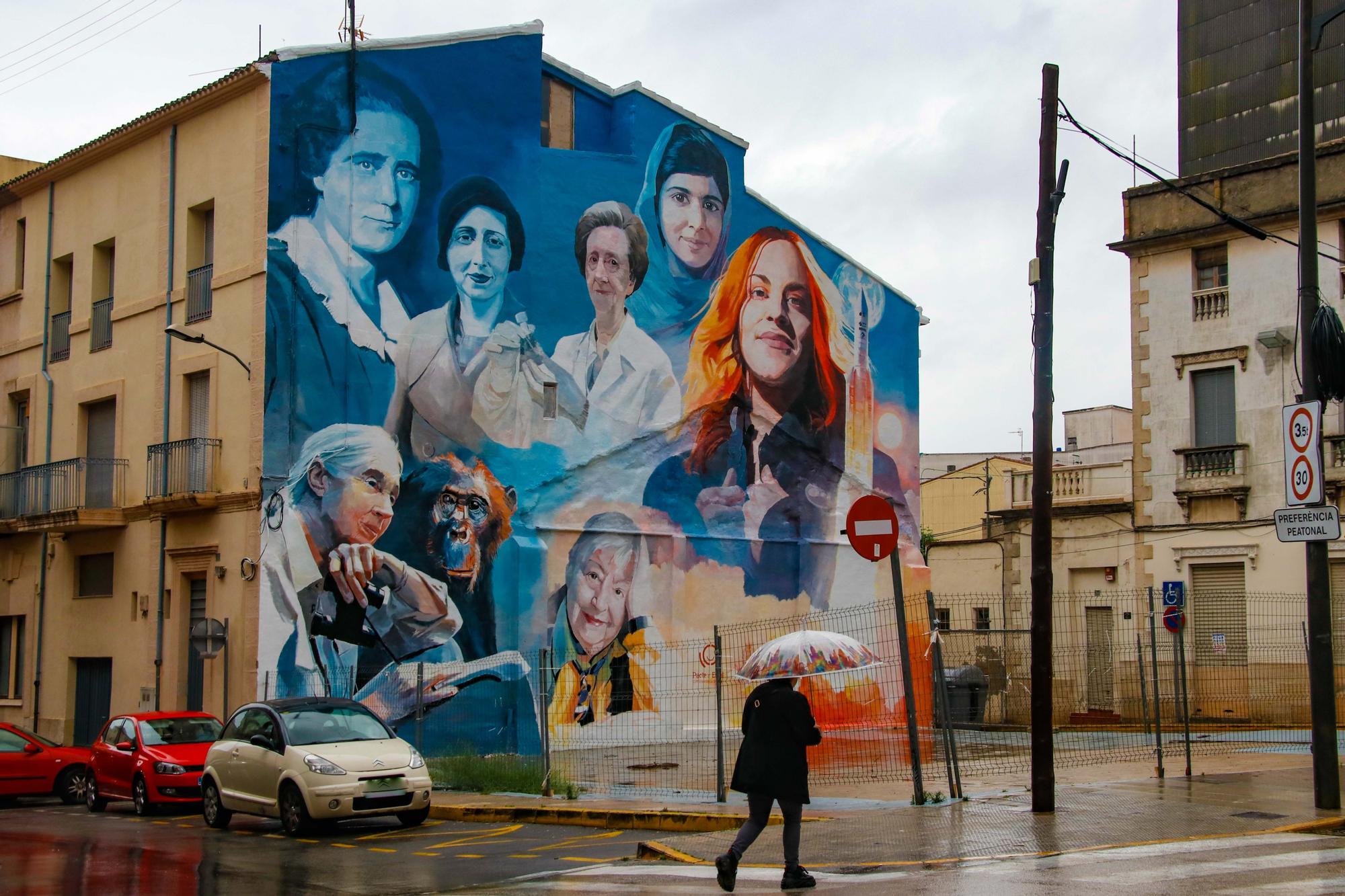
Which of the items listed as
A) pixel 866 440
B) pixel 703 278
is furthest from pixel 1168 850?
pixel 866 440

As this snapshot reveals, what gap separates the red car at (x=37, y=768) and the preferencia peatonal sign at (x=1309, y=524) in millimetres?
17453

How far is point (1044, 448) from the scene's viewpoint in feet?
46.4

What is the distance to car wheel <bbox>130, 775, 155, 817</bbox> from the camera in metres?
19.0

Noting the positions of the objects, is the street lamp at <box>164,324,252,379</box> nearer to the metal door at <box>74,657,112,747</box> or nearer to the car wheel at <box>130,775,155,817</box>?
the metal door at <box>74,657,112,747</box>

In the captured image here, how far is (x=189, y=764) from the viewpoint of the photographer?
62.8 ft

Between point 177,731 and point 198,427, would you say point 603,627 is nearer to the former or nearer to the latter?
point 198,427

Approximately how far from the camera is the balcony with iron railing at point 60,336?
99.0ft

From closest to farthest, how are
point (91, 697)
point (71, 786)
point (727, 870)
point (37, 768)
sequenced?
1. point (727, 870)
2. point (37, 768)
3. point (71, 786)
4. point (91, 697)

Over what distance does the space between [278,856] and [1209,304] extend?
80.9ft

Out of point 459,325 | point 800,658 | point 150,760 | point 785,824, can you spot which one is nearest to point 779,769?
point 785,824

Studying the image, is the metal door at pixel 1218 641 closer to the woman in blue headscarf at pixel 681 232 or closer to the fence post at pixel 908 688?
the woman in blue headscarf at pixel 681 232

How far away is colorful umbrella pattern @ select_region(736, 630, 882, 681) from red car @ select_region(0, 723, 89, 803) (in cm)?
1426

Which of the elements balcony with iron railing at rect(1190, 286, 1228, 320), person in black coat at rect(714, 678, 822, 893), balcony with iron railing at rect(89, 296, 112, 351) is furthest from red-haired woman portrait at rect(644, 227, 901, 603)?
person in black coat at rect(714, 678, 822, 893)

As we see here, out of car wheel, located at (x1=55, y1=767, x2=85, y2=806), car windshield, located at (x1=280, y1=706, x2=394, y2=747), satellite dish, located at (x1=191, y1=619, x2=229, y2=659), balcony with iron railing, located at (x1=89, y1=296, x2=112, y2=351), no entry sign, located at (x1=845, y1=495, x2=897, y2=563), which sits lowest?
car wheel, located at (x1=55, y1=767, x2=85, y2=806)
